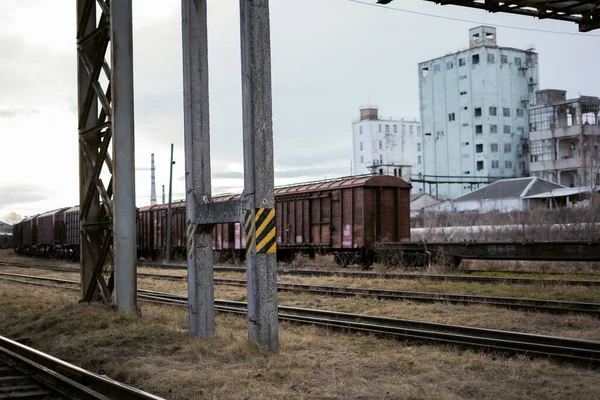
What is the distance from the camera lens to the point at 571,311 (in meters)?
10.9

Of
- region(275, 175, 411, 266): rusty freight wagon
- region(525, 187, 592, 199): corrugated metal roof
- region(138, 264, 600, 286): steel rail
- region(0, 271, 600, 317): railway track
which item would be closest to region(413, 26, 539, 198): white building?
region(525, 187, 592, 199): corrugated metal roof

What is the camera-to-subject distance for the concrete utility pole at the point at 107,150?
11.5 meters

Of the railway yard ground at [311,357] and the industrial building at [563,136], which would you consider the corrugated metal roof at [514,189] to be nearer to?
the industrial building at [563,136]

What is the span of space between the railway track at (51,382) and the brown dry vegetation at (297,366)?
0.41 m

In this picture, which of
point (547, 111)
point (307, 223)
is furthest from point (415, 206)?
point (307, 223)

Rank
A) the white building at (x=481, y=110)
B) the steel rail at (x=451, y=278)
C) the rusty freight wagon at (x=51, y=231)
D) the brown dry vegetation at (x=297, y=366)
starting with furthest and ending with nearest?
the white building at (x=481, y=110), the rusty freight wagon at (x=51, y=231), the steel rail at (x=451, y=278), the brown dry vegetation at (x=297, y=366)

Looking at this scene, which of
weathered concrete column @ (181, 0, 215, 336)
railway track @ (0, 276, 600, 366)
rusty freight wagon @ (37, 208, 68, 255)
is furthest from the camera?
rusty freight wagon @ (37, 208, 68, 255)

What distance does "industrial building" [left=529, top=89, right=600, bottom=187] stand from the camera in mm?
60438

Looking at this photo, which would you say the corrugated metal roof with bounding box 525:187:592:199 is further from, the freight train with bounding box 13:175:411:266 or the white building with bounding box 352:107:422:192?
the white building with bounding box 352:107:422:192

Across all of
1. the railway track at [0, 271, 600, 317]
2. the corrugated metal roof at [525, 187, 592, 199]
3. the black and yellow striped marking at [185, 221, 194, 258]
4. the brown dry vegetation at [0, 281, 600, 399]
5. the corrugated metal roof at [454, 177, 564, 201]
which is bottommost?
the brown dry vegetation at [0, 281, 600, 399]

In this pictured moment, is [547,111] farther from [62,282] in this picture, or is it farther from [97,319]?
[97,319]

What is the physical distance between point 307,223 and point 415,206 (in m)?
47.4

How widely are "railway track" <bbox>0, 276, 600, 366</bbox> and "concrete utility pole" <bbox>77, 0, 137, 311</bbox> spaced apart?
3.11m

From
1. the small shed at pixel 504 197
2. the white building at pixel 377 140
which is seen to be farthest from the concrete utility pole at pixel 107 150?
the white building at pixel 377 140
